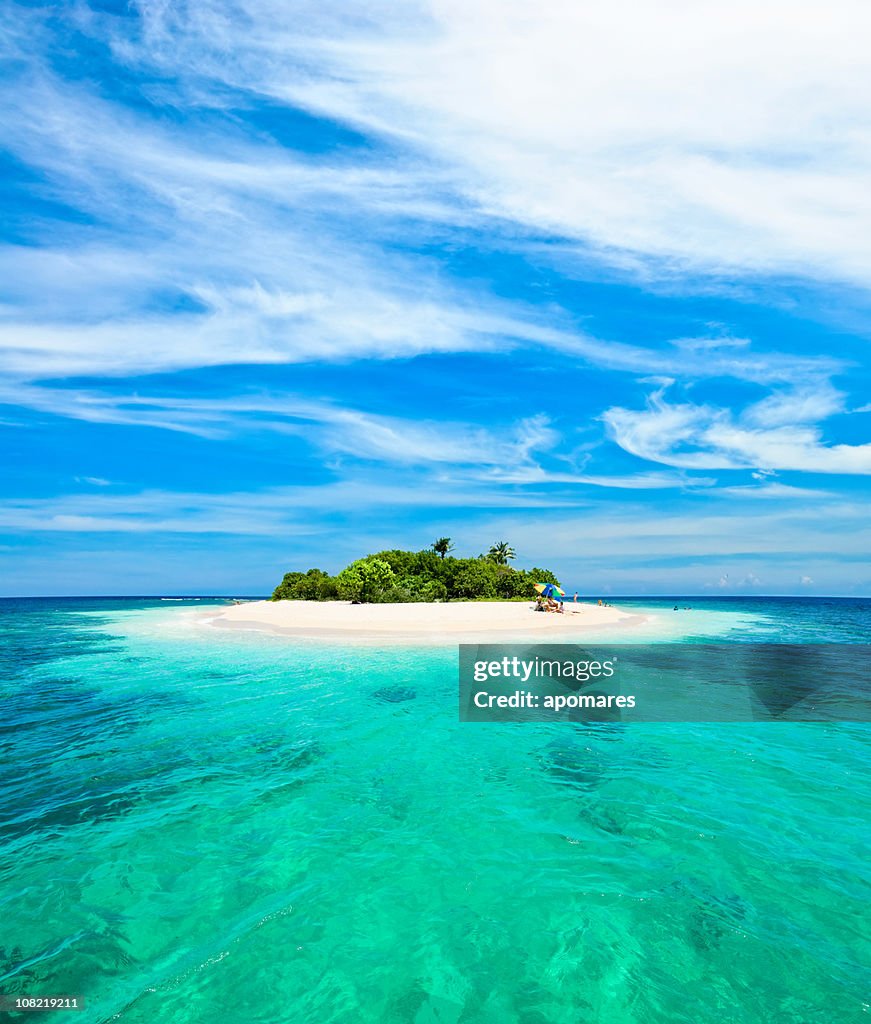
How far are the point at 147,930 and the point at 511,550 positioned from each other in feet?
293

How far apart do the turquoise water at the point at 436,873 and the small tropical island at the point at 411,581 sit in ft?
155

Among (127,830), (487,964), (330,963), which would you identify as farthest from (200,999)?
(127,830)

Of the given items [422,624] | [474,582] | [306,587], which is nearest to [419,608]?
[422,624]

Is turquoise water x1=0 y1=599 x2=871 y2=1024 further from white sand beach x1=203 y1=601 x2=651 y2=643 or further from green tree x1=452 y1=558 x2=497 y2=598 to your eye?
green tree x1=452 y1=558 x2=497 y2=598

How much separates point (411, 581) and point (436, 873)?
5667 cm

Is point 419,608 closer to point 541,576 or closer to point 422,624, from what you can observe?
point 422,624

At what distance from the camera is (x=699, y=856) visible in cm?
782

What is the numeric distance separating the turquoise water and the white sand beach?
2045 centimetres

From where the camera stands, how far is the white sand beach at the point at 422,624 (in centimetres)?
3509

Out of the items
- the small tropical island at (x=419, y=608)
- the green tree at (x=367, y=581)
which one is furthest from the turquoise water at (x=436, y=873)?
the green tree at (x=367, y=581)

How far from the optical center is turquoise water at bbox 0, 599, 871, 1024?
538 cm

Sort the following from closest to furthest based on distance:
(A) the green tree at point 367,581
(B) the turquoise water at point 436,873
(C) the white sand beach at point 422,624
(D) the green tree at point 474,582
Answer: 1. (B) the turquoise water at point 436,873
2. (C) the white sand beach at point 422,624
3. (A) the green tree at point 367,581
4. (D) the green tree at point 474,582

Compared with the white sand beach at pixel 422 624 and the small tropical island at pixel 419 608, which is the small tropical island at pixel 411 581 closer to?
the small tropical island at pixel 419 608

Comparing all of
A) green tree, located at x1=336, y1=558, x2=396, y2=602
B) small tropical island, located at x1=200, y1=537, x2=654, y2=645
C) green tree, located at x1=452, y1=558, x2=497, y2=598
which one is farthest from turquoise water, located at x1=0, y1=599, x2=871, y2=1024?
green tree, located at x1=452, y1=558, x2=497, y2=598
